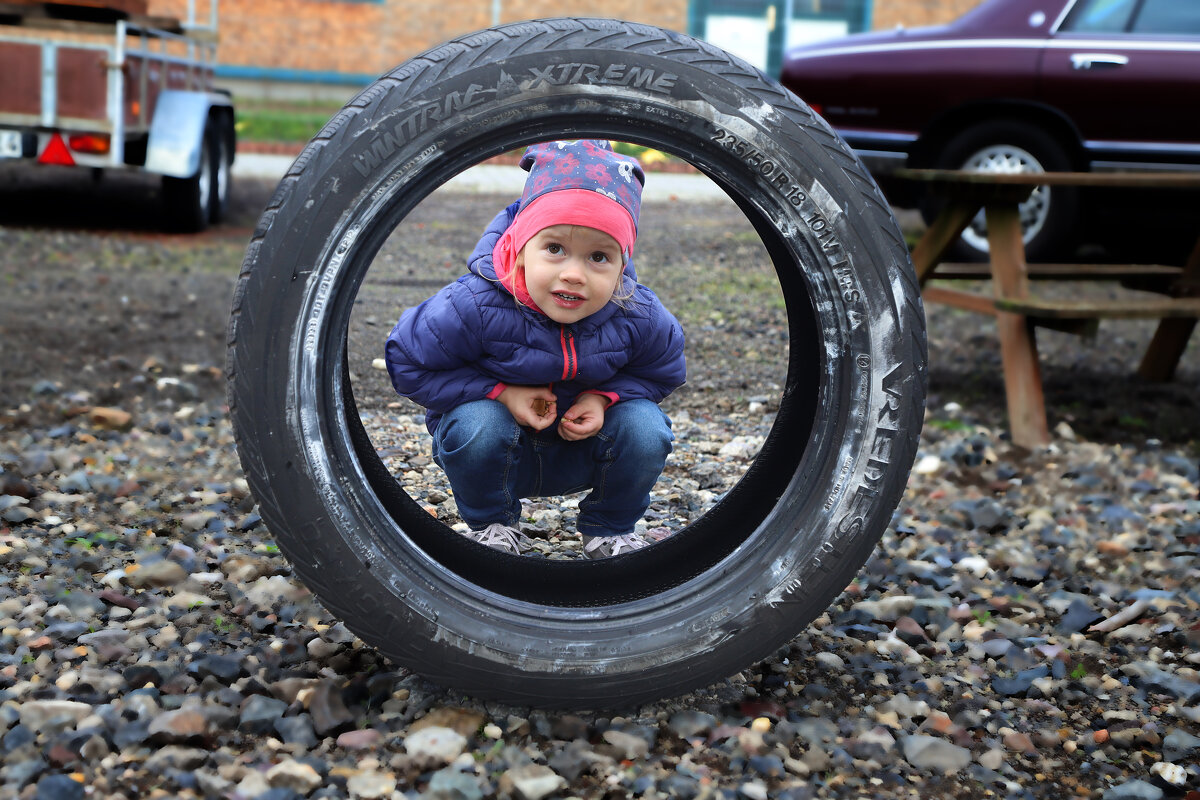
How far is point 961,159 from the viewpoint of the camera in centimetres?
699

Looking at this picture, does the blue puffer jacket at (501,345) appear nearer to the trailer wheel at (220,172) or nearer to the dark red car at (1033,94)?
the dark red car at (1033,94)

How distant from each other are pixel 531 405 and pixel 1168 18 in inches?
243

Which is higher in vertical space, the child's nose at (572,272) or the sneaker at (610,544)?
the child's nose at (572,272)

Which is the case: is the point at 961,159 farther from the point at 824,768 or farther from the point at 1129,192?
the point at 824,768

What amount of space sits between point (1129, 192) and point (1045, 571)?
4695mm

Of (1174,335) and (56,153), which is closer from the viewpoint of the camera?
(1174,335)

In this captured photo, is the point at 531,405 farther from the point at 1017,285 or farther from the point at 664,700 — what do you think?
the point at 1017,285

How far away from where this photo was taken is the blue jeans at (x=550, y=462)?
7.03ft

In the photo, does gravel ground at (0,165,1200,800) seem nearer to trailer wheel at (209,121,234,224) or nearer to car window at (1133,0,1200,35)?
car window at (1133,0,1200,35)

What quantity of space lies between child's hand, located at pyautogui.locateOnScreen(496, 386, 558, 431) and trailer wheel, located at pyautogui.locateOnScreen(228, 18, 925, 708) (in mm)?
297

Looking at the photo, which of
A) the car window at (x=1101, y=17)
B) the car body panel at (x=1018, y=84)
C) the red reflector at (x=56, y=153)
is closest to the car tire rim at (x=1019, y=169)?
the car body panel at (x=1018, y=84)

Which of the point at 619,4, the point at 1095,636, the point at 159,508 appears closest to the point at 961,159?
the point at 1095,636

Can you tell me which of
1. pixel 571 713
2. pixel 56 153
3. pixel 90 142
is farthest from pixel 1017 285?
pixel 56 153

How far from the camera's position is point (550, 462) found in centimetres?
222
